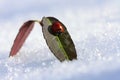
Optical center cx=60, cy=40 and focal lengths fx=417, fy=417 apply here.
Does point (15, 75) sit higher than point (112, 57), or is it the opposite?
point (112, 57)

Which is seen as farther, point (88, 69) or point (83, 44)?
point (83, 44)

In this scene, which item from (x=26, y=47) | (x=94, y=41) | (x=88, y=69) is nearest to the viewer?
(x=88, y=69)

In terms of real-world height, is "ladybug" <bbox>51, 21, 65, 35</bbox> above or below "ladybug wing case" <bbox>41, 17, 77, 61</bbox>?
above

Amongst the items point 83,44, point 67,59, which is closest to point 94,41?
point 83,44

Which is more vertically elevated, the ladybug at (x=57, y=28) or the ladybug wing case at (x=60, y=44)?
the ladybug at (x=57, y=28)

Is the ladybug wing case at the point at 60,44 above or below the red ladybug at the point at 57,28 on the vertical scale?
below

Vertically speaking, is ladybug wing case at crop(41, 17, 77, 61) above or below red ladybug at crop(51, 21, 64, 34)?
below

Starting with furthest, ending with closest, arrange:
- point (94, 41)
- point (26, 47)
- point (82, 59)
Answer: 1. point (26, 47)
2. point (94, 41)
3. point (82, 59)

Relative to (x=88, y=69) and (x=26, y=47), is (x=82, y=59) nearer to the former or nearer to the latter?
(x=88, y=69)
